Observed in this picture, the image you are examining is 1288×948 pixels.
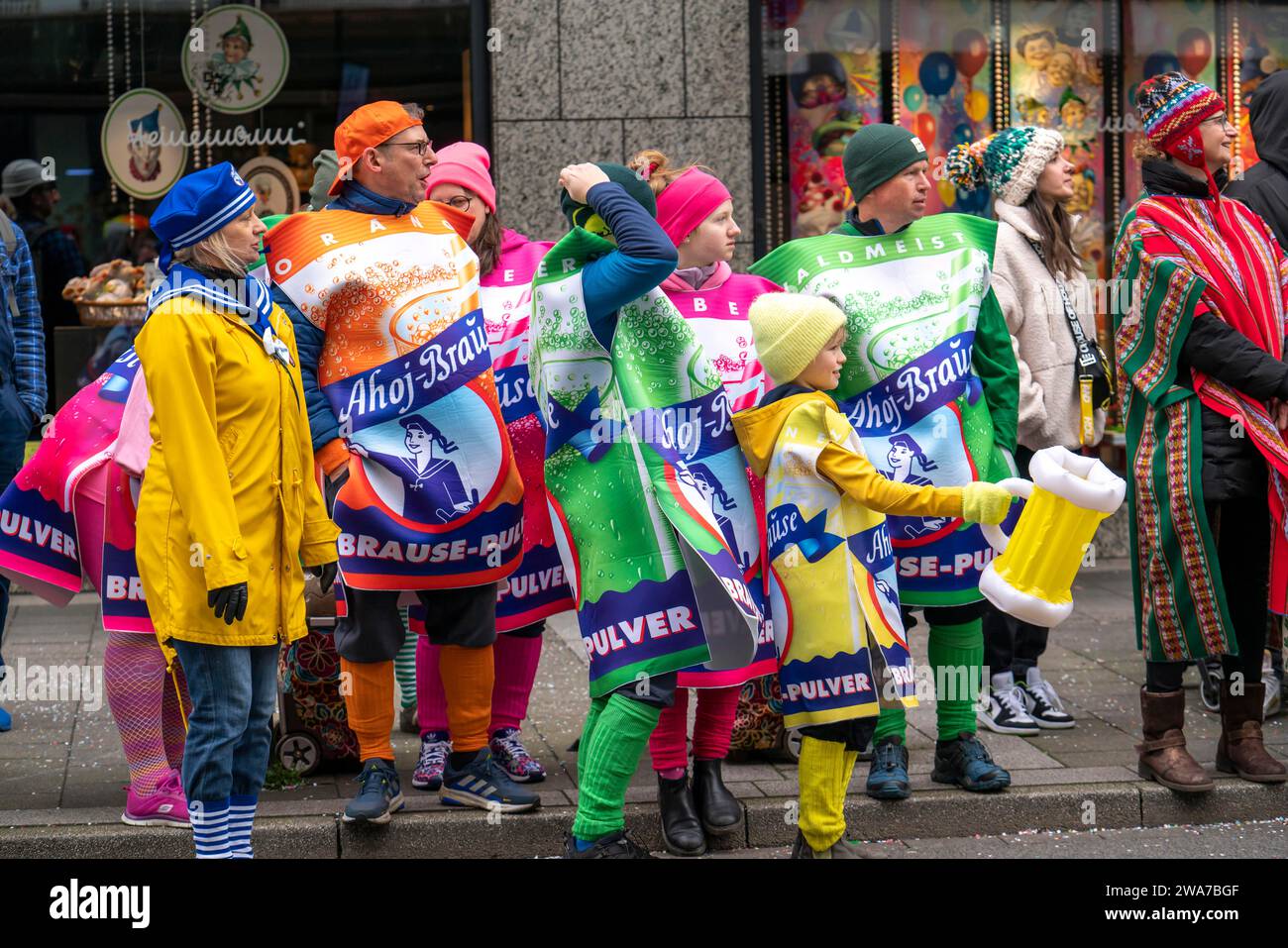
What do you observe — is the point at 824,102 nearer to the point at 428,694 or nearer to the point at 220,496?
the point at 428,694

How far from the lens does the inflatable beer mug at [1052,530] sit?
4.25 m

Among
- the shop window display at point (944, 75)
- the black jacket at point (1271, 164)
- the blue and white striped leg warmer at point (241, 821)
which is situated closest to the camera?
the blue and white striped leg warmer at point (241, 821)

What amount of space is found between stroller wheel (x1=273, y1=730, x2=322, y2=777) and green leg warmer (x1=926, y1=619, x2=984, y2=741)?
6.73 feet

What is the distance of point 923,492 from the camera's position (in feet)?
14.8

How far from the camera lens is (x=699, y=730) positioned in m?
5.24

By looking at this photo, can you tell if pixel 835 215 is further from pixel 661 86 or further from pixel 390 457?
pixel 390 457

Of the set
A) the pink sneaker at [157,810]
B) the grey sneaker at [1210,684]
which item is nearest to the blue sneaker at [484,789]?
the pink sneaker at [157,810]

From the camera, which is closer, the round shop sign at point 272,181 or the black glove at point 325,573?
the black glove at point 325,573

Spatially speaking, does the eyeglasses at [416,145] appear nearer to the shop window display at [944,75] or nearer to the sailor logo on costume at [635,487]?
the sailor logo on costume at [635,487]

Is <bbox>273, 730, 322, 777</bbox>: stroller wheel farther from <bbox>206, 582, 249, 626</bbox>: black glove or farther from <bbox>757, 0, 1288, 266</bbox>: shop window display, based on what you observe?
<bbox>757, 0, 1288, 266</bbox>: shop window display

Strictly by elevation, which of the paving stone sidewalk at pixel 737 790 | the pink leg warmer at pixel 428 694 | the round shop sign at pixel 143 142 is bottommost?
the paving stone sidewalk at pixel 737 790

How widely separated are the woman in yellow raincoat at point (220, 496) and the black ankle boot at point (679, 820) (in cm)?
125

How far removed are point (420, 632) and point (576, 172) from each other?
1699 mm

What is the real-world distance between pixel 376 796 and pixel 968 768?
189 cm
